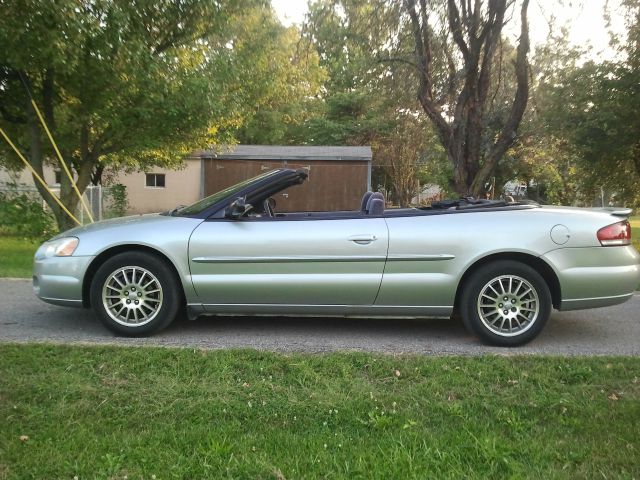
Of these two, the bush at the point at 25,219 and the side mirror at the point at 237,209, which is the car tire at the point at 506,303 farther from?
the bush at the point at 25,219

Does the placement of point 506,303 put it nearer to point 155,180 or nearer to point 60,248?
point 60,248

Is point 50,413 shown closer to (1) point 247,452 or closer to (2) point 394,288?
(1) point 247,452

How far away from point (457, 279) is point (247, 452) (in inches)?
101

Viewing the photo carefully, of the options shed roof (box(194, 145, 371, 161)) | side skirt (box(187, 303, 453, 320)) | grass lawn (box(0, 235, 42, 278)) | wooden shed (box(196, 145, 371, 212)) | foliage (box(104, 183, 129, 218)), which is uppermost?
shed roof (box(194, 145, 371, 161))

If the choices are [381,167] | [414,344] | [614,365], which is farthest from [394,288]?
[381,167]

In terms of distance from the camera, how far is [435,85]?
42.9ft

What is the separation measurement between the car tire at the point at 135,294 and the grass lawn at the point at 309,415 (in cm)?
56

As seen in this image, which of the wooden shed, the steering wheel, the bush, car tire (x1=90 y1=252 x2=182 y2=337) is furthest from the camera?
the wooden shed

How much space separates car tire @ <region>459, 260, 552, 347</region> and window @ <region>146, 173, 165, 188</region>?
70.5ft

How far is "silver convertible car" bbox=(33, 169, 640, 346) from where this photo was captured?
15.9 ft

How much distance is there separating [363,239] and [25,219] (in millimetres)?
8323

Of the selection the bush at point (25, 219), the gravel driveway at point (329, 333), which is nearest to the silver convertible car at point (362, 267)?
the gravel driveway at point (329, 333)

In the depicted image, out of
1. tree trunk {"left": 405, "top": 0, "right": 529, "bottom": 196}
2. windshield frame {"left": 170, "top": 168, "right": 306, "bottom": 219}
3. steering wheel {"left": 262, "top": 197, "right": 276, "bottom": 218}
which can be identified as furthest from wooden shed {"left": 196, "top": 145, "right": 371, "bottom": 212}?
windshield frame {"left": 170, "top": 168, "right": 306, "bottom": 219}

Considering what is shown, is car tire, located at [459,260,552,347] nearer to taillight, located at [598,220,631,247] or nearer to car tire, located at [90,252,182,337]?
taillight, located at [598,220,631,247]
